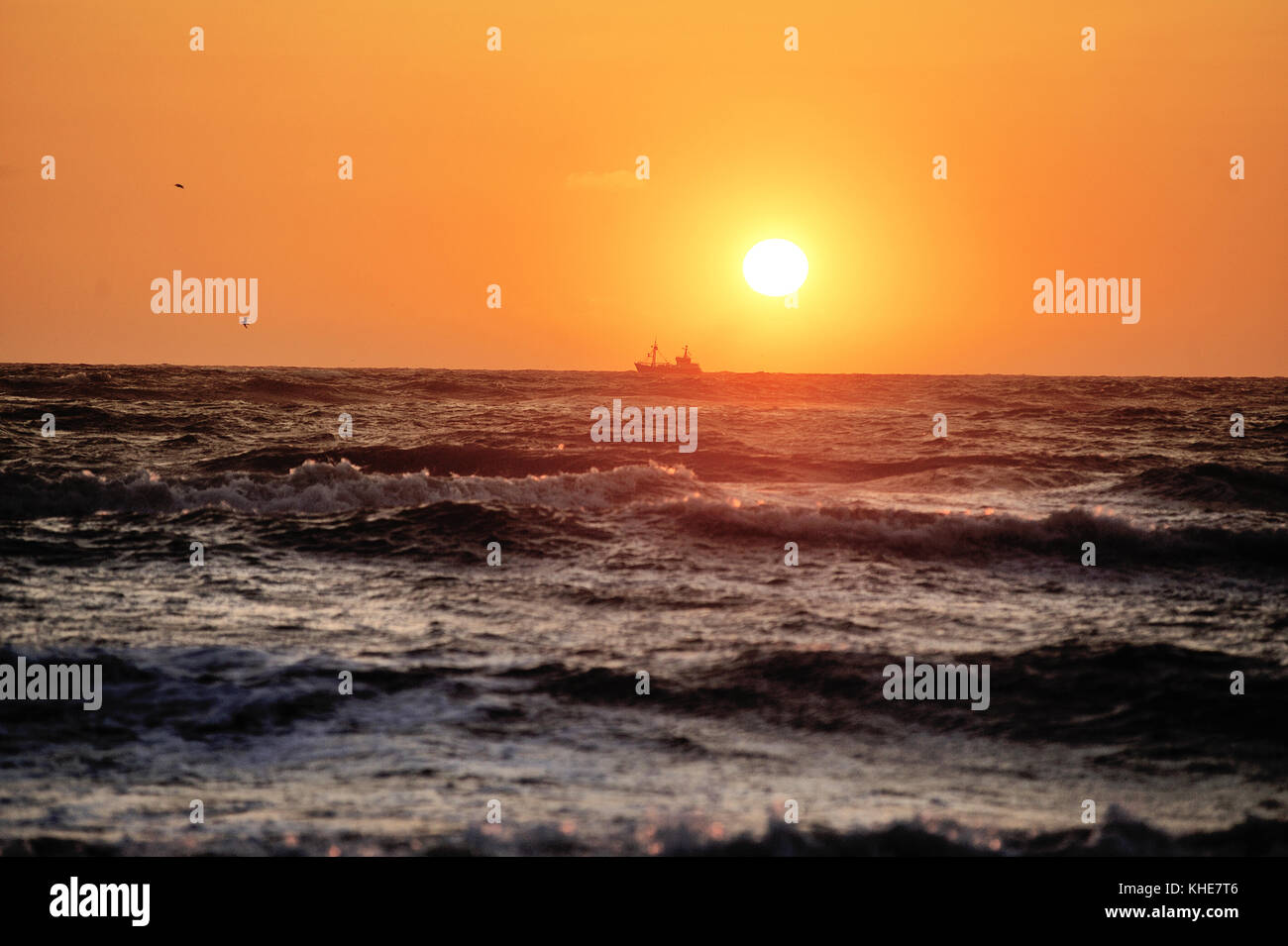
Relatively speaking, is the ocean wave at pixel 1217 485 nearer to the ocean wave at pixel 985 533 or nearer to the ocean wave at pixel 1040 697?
the ocean wave at pixel 985 533

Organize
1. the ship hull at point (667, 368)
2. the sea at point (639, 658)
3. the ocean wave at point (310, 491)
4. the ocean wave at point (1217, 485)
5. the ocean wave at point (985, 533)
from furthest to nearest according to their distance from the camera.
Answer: the ship hull at point (667, 368)
the ocean wave at point (1217, 485)
the ocean wave at point (310, 491)
the ocean wave at point (985, 533)
the sea at point (639, 658)

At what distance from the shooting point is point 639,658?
457 inches

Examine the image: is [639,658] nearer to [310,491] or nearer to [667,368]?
[310,491]

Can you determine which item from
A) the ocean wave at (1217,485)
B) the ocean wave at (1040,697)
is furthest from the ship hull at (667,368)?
the ocean wave at (1040,697)

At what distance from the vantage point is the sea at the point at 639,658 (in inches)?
295

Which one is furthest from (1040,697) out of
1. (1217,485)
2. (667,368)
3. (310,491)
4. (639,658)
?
(667,368)

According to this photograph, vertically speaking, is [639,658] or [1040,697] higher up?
[639,658]

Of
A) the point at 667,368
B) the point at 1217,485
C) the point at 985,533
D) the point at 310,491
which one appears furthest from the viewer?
the point at 667,368

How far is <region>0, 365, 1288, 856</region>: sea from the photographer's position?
7.50 m

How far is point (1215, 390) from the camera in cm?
6394

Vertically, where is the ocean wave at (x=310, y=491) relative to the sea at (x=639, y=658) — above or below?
above

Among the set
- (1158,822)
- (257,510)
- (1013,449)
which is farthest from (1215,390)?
(1158,822)
